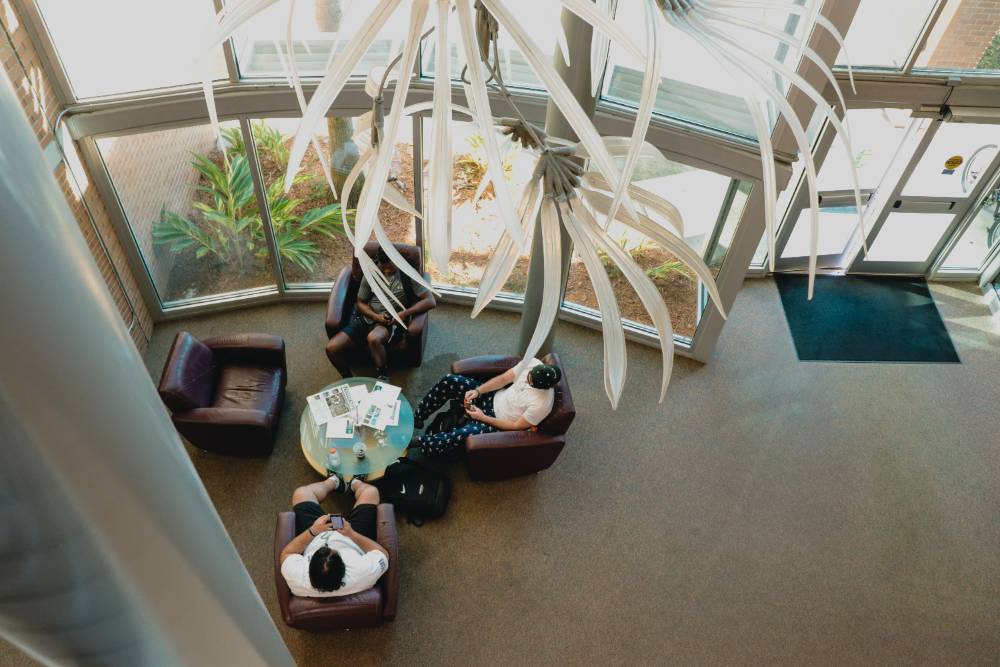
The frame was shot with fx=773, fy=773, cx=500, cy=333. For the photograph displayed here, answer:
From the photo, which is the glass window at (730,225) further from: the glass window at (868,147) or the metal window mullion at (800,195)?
the glass window at (868,147)

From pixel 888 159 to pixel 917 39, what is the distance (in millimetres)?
1565

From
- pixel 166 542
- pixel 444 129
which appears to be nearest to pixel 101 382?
pixel 166 542

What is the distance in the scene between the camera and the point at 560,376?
17.8 feet

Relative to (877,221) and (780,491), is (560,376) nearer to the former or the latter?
(780,491)

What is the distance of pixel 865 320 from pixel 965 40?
8.82 ft

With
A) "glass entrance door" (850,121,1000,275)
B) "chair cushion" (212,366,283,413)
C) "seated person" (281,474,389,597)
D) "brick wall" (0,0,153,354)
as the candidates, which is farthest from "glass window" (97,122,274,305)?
"glass entrance door" (850,121,1000,275)

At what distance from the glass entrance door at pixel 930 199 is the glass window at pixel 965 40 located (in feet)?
1.90

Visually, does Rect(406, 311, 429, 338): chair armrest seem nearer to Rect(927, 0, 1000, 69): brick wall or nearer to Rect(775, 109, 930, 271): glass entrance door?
Rect(775, 109, 930, 271): glass entrance door

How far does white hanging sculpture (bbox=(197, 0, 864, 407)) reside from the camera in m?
1.06

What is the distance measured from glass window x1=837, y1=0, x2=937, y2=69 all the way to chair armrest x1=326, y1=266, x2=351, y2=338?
403cm

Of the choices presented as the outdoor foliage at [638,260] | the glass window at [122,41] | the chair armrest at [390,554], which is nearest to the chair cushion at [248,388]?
the chair armrest at [390,554]

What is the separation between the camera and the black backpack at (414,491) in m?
5.48

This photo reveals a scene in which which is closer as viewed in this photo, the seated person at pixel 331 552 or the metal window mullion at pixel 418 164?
the seated person at pixel 331 552

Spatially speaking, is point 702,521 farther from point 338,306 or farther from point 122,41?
point 122,41
